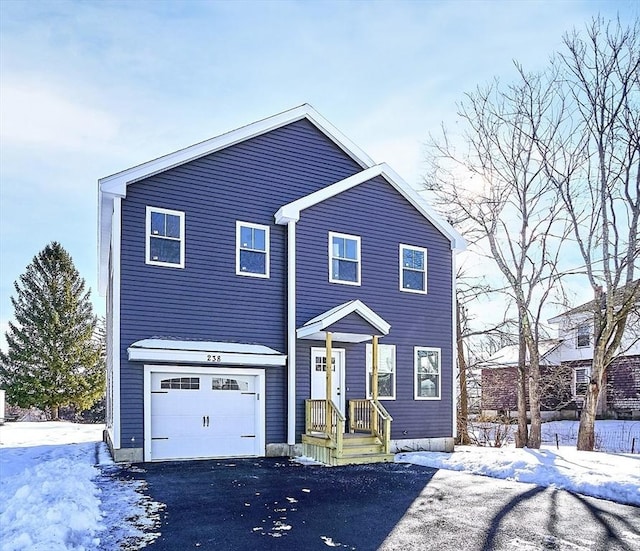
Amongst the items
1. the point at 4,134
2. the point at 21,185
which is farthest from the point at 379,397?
the point at 21,185

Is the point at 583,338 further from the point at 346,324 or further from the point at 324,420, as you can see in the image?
the point at 324,420

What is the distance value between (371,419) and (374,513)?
5.57m

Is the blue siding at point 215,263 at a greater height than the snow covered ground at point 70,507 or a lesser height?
greater

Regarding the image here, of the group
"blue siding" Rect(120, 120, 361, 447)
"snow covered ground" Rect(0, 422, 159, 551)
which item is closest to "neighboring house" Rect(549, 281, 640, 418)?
"blue siding" Rect(120, 120, 361, 447)

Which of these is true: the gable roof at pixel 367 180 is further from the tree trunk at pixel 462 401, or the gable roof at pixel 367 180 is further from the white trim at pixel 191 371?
the tree trunk at pixel 462 401

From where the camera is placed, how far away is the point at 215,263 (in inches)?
496

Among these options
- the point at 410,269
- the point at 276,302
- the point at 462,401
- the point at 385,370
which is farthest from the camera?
the point at 462,401

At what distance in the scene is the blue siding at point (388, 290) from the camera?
13.5 m

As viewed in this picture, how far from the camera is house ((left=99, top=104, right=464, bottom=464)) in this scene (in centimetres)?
1173

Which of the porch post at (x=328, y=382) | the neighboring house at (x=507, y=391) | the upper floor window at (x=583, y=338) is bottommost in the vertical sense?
the neighboring house at (x=507, y=391)

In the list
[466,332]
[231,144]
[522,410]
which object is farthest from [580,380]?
[231,144]

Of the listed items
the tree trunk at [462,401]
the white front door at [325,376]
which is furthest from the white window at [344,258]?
the tree trunk at [462,401]

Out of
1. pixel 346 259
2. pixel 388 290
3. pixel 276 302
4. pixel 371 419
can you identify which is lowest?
pixel 371 419

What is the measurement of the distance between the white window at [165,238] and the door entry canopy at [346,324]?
306 centimetres
